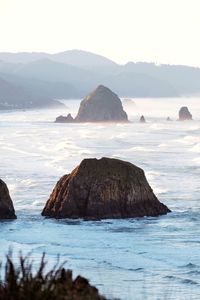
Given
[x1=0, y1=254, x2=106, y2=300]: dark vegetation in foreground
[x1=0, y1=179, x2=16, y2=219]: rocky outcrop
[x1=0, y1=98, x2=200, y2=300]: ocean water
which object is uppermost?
[x1=0, y1=254, x2=106, y2=300]: dark vegetation in foreground

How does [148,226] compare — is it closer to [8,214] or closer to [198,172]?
[8,214]

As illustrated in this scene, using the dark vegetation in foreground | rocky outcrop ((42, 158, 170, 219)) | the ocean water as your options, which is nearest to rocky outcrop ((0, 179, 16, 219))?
the ocean water

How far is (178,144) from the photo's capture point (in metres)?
140

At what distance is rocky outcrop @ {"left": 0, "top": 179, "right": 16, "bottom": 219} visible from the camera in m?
54.2

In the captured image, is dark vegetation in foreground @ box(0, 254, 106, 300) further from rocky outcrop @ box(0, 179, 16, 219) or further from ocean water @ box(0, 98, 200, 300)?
rocky outcrop @ box(0, 179, 16, 219)

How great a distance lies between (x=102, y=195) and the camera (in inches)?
2184

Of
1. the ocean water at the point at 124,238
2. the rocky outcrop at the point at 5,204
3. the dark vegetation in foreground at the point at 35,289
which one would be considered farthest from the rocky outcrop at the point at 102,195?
the dark vegetation in foreground at the point at 35,289

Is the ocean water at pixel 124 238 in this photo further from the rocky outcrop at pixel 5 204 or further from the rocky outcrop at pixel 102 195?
the rocky outcrop at pixel 102 195

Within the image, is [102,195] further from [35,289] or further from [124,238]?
[35,289]

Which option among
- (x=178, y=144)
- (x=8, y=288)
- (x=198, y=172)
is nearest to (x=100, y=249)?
(x=8, y=288)

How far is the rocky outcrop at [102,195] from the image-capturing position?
55.3 metres

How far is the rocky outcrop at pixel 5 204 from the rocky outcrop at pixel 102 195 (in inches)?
120

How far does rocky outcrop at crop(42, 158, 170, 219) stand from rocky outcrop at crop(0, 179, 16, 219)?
306 cm

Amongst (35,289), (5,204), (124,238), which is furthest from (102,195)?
(35,289)
